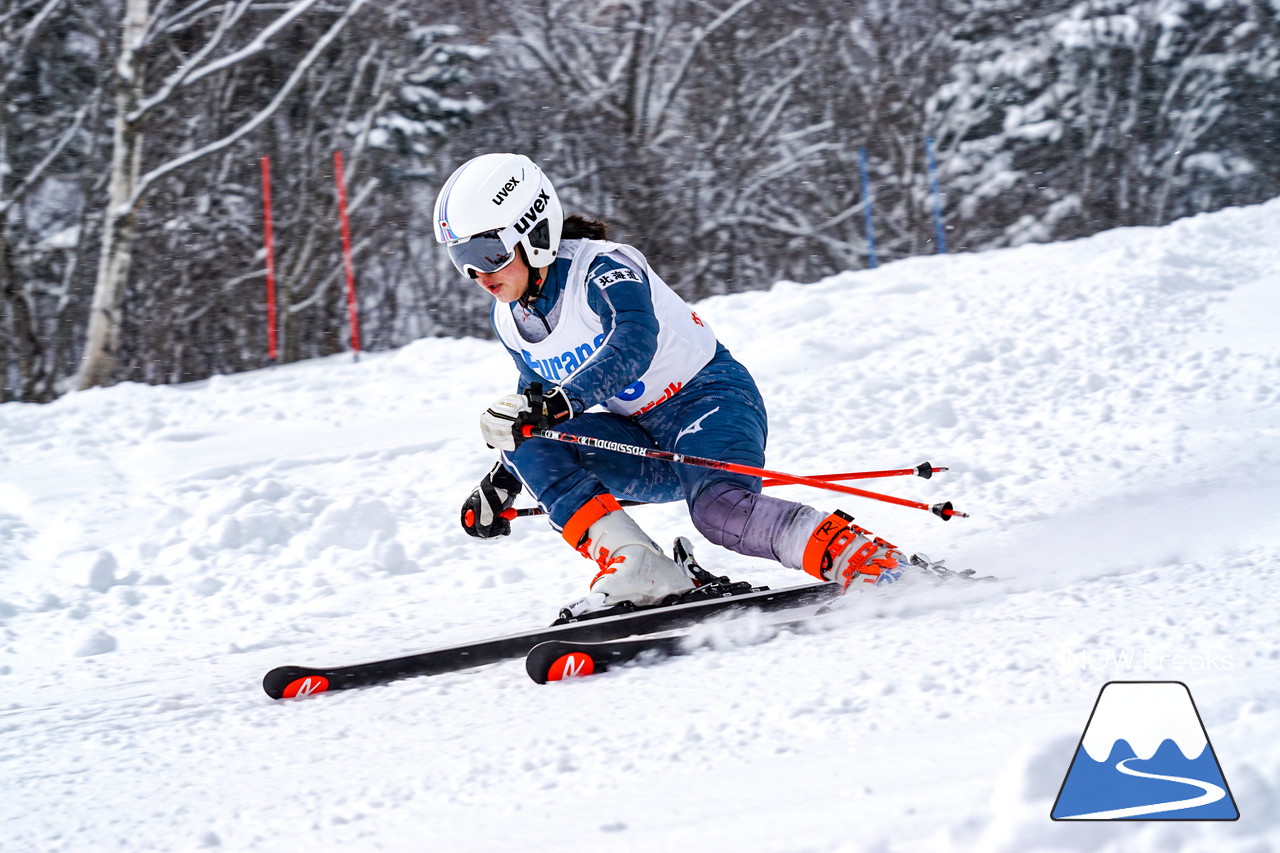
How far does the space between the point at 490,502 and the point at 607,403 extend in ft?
1.58

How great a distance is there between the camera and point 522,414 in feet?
9.93

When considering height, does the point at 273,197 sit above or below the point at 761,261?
above

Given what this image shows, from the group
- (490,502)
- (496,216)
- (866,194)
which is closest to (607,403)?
(490,502)

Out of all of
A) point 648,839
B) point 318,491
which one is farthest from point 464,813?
point 318,491

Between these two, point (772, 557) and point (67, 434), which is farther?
point (67, 434)

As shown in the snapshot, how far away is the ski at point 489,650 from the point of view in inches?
116

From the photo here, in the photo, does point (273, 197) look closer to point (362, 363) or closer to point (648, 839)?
point (362, 363)

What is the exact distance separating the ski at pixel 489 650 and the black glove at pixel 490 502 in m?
0.57

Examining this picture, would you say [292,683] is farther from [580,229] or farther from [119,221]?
[119,221]

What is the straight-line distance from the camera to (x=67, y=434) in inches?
260

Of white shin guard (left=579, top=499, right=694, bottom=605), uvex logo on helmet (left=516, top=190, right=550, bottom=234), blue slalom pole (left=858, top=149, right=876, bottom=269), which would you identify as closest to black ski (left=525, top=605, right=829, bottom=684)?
white shin guard (left=579, top=499, right=694, bottom=605)

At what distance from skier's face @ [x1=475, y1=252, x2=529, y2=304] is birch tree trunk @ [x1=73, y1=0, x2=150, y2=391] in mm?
7745

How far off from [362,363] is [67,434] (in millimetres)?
2321

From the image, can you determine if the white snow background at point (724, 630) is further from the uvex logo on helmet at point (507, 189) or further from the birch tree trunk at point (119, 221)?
the birch tree trunk at point (119, 221)
